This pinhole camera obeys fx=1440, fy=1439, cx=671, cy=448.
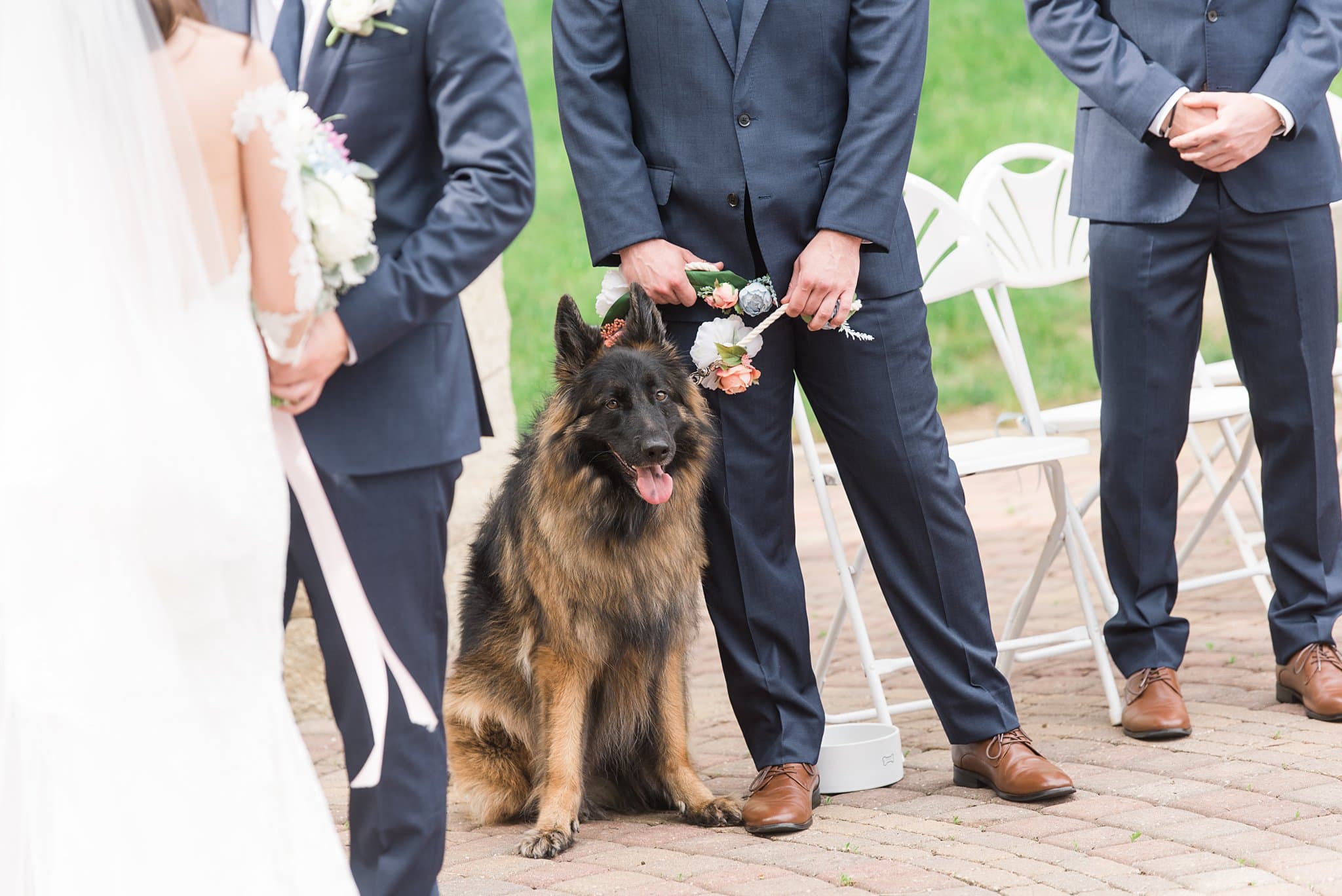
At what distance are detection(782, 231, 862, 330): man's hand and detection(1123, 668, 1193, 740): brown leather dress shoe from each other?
1423mm

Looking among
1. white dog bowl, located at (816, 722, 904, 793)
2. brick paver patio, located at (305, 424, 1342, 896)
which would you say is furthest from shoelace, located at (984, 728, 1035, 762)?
white dog bowl, located at (816, 722, 904, 793)

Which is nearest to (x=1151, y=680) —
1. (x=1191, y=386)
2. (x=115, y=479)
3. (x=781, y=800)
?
(x=1191, y=386)

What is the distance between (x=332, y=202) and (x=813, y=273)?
1458 mm

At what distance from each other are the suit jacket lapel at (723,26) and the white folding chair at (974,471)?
1054mm

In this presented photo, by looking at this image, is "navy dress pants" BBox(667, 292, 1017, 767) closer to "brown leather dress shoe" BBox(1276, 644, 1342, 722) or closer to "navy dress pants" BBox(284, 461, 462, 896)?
"brown leather dress shoe" BBox(1276, 644, 1342, 722)

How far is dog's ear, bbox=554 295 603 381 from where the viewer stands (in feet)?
11.3

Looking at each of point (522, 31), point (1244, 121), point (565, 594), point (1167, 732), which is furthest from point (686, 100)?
point (522, 31)

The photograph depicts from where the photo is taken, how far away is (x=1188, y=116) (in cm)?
365

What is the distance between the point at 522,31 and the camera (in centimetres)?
1385

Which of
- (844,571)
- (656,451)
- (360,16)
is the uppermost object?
(360,16)

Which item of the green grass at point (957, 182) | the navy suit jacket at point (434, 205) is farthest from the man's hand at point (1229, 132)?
the green grass at point (957, 182)

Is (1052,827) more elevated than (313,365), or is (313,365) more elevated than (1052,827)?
(313,365)

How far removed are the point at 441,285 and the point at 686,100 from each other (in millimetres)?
1383

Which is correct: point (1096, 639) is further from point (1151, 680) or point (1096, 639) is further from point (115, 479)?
point (115, 479)
